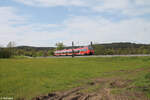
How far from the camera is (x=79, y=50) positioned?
2322 inches

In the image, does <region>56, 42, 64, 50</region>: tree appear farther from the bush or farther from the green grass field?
the green grass field

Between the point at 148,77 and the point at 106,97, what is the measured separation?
268 inches

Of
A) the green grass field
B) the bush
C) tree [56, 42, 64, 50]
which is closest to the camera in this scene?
the green grass field

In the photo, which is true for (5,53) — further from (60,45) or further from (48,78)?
(48,78)

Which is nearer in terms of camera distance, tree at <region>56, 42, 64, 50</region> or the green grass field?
the green grass field

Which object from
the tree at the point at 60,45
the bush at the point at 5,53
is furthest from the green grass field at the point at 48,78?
the tree at the point at 60,45

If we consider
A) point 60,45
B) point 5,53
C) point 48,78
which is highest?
point 60,45

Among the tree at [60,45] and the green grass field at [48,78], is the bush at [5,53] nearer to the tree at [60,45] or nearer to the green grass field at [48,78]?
the tree at [60,45]

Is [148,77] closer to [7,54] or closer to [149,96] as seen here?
[149,96]

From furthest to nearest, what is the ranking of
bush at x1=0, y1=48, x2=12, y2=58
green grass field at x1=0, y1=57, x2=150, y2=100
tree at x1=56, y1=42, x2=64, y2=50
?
tree at x1=56, y1=42, x2=64, y2=50, bush at x1=0, y1=48, x2=12, y2=58, green grass field at x1=0, y1=57, x2=150, y2=100

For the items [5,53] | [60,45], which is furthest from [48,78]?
[60,45]

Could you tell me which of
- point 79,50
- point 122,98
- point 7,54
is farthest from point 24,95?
point 7,54

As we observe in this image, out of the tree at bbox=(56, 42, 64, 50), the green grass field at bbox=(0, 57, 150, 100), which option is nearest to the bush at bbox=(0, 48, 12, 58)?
the tree at bbox=(56, 42, 64, 50)

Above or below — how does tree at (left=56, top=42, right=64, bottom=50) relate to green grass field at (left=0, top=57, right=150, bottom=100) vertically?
above
